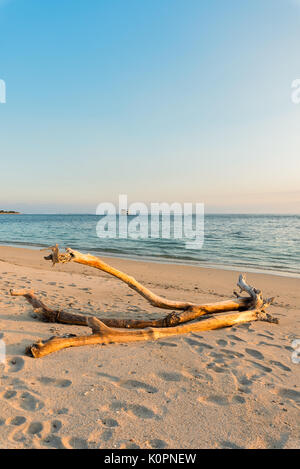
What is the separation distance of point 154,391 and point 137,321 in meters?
1.95

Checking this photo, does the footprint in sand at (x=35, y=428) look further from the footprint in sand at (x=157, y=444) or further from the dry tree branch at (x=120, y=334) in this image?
the dry tree branch at (x=120, y=334)

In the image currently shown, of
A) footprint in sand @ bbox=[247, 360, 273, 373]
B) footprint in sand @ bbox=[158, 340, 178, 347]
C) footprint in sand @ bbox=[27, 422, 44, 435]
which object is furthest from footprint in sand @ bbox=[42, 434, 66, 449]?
footprint in sand @ bbox=[247, 360, 273, 373]

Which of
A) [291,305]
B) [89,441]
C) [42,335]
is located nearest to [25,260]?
[42,335]

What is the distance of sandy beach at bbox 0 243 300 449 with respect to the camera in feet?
8.32

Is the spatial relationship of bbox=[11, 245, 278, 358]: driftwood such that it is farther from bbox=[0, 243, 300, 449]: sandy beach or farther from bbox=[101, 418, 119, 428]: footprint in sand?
bbox=[101, 418, 119, 428]: footprint in sand

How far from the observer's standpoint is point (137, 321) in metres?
5.14

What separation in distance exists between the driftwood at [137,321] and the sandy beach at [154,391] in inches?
5.4

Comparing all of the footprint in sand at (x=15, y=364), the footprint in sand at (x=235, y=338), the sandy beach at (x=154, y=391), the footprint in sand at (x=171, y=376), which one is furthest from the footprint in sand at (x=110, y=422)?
the footprint in sand at (x=235, y=338)

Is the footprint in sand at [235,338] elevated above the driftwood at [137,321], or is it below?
below

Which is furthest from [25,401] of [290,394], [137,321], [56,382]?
[290,394]

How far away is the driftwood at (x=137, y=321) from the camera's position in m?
4.09

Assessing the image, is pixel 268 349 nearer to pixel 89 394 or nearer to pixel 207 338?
pixel 207 338

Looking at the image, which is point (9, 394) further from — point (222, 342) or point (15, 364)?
point (222, 342)
